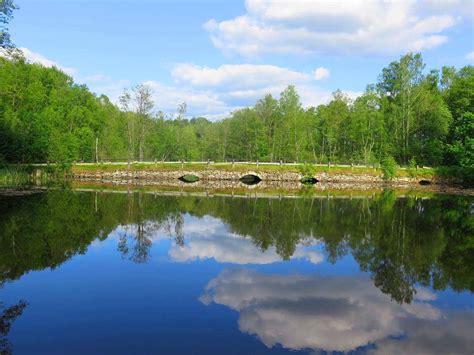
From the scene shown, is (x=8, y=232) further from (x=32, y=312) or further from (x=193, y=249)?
(x=32, y=312)

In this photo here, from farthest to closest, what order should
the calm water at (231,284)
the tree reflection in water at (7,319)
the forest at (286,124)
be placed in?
the forest at (286,124) < the calm water at (231,284) < the tree reflection in water at (7,319)

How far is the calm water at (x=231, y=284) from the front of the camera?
404 inches

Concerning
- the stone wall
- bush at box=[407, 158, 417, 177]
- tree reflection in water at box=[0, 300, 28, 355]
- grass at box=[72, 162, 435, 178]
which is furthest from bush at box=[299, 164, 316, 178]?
tree reflection in water at box=[0, 300, 28, 355]

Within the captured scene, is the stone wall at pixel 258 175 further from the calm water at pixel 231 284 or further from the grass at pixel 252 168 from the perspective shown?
the calm water at pixel 231 284

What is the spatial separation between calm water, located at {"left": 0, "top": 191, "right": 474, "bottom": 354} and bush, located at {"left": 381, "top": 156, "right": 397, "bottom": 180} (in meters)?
39.9

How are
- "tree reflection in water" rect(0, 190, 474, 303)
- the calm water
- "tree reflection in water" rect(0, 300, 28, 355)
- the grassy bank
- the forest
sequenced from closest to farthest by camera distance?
"tree reflection in water" rect(0, 300, 28, 355) < the calm water < "tree reflection in water" rect(0, 190, 474, 303) < the grassy bank < the forest

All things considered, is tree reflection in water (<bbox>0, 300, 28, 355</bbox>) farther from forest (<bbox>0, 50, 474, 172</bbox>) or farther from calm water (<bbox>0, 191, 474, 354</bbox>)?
forest (<bbox>0, 50, 474, 172</bbox>)

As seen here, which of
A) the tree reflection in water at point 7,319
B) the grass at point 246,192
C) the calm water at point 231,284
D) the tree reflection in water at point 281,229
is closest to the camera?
the tree reflection in water at point 7,319

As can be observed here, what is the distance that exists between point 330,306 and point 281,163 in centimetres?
5632

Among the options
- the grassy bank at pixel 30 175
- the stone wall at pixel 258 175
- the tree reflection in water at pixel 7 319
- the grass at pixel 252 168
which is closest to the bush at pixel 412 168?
the grass at pixel 252 168

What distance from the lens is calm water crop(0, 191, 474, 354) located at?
10.3 meters

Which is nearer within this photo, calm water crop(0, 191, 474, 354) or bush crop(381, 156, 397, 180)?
calm water crop(0, 191, 474, 354)

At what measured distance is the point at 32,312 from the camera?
11539 millimetres

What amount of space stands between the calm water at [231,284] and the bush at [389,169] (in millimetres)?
39935
